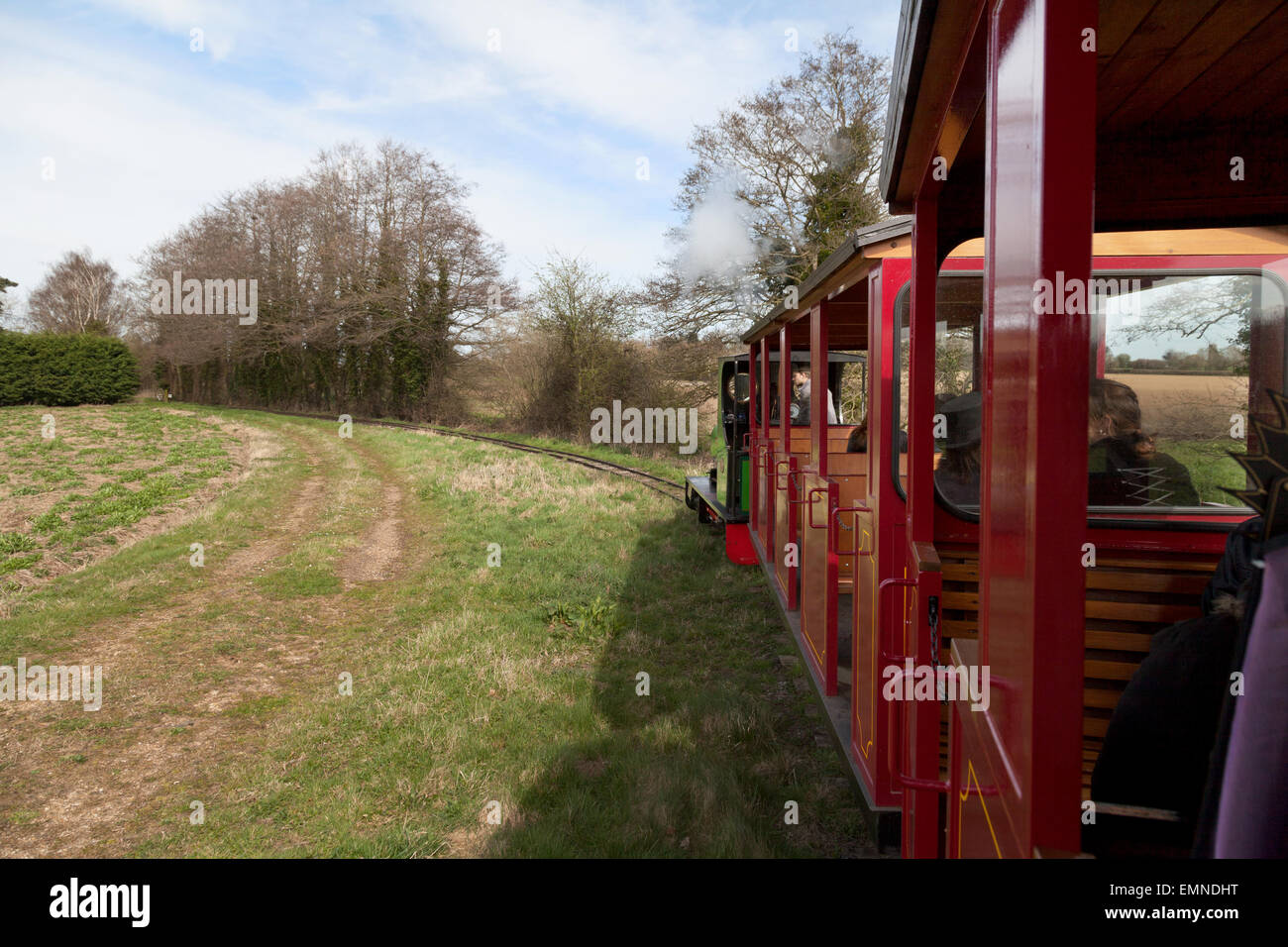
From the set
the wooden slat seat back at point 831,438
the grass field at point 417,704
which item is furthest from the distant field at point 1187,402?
the wooden slat seat back at point 831,438

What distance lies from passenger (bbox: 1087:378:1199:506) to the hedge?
45722 mm

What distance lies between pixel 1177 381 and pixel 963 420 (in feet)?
2.32

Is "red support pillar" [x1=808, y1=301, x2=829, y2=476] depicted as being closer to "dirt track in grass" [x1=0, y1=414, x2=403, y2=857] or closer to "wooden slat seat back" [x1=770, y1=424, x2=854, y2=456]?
"wooden slat seat back" [x1=770, y1=424, x2=854, y2=456]

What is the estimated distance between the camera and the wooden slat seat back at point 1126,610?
9.12 ft

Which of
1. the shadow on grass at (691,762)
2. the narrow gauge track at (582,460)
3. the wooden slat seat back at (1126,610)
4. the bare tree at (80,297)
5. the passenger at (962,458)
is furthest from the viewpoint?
the bare tree at (80,297)

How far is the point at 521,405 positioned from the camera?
28.8 metres

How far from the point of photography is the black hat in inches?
123

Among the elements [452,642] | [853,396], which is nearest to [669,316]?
[853,396]

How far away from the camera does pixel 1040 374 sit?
1.13 metres

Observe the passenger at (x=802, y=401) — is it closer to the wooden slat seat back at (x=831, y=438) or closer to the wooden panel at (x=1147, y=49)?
the wooden slat seat back at (x=831, y=438)

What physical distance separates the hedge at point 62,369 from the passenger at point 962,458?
45.2 metres

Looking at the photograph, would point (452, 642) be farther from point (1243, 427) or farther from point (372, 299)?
point (372, 299)

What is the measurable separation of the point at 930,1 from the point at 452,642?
5987 millimetres

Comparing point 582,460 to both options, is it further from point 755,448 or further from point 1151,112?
point 1151,112
